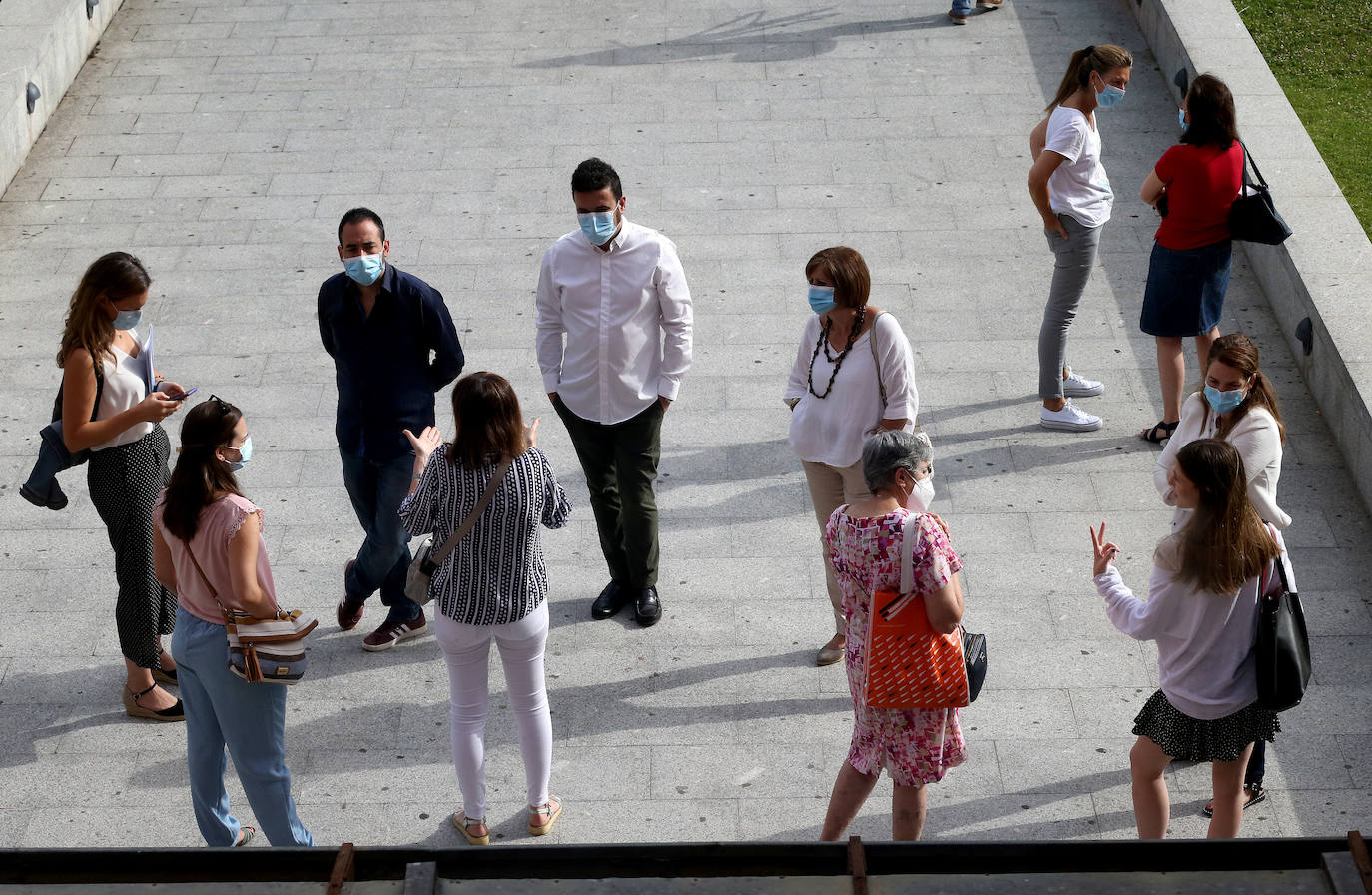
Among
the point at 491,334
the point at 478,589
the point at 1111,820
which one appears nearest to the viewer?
the point at 478,589

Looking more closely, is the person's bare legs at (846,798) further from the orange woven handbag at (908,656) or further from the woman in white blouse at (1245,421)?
the woman in white blouse at (1245,421)

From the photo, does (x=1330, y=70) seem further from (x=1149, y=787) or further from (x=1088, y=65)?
(x=1149, y=787)

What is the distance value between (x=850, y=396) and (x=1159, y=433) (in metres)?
2.58

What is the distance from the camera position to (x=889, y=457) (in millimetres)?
4246

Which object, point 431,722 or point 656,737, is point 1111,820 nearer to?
point 656,737

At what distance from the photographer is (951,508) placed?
683 centimetres

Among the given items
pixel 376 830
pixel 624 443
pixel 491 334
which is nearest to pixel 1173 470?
pixel 624 443

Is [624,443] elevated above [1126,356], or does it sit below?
above

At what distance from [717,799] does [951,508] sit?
2182 mm

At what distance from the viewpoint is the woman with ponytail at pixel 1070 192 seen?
22.9 feet

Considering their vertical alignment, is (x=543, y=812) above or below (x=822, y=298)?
below

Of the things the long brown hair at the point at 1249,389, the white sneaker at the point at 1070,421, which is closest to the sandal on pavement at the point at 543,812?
the long brown hair at the point at 1249,389

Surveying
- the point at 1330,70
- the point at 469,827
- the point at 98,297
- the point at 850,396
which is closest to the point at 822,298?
the point at 850,396

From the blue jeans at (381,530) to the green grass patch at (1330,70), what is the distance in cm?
637
